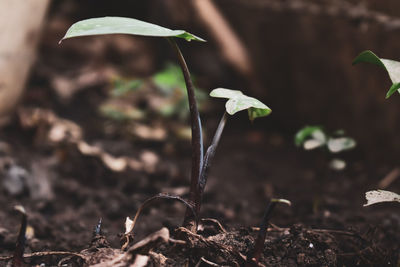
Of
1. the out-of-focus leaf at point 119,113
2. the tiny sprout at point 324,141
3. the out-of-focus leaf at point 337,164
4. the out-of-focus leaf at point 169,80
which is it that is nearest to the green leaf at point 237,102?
the tiny sprout at point 324,141

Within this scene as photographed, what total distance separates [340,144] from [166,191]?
80 centimetres

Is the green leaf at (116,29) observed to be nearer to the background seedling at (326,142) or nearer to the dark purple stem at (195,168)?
the dark purple stem at (195,168)

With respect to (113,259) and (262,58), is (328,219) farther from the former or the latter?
(262,58)

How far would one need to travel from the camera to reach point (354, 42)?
79.0 inches

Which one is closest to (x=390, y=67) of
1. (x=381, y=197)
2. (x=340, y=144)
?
(x=381, y=197)

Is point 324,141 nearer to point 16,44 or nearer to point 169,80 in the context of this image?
point 169,80

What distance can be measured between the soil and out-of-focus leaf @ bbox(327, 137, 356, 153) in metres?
0.11

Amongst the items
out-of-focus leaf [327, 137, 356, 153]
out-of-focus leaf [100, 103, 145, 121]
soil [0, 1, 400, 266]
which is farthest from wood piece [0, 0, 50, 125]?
out-of-focus leaf [327, 137, 356, 153]

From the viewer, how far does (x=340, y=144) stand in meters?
1.34

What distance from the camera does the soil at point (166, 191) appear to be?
972 millimetres

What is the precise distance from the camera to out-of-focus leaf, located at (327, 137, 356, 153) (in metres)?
1.31

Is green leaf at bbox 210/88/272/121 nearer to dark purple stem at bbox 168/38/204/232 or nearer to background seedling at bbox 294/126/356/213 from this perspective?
dark purple stem at bbox 168/38/204/232

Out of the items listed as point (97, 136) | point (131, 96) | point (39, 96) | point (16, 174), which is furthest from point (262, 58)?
point (16, 174)

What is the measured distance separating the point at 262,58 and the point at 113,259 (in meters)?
2.00
